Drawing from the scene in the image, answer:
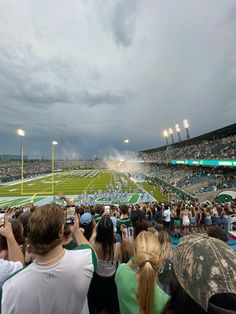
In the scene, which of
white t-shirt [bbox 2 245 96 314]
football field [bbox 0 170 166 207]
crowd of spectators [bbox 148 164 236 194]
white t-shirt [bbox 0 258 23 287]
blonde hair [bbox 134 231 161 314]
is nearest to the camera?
white t-shirt [bbox 2 245 96 314]

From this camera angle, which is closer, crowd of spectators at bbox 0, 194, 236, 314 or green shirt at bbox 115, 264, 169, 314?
crowd of spectators at bbox 0, 194, 236, 314

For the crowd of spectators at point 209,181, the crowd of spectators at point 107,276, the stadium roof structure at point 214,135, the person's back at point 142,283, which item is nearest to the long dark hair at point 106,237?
the crowd of spectators at point 107,276

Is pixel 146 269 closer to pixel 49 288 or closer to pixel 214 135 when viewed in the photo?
pixel 49 288

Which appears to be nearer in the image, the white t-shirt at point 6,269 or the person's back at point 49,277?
the person's back at point 49,277

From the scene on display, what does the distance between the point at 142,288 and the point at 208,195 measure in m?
23.1

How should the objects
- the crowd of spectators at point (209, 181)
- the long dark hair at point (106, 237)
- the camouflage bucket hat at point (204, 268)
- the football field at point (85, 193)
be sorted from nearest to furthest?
the camouflage bucket hat at point (204, 268)
the long dark hair at point (106, 237)
the crowd of spectators at point (209, 181)
the football field at point (85, 193)

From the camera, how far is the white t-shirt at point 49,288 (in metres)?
1.49

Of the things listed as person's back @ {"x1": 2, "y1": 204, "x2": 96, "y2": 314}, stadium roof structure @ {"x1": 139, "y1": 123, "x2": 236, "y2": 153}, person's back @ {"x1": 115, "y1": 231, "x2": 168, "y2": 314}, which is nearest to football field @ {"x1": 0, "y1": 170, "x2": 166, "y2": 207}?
person's back @ {"x1": 115, "y1": 231, "x2": 168, "y2": 314}

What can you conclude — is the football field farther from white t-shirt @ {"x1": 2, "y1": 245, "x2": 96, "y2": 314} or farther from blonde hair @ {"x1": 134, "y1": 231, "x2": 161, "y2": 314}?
white t-shirt @ {"x1": 2, "y1": 245, "x2": 96, "y2": 314}

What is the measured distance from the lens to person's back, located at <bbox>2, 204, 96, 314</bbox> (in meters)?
1.50

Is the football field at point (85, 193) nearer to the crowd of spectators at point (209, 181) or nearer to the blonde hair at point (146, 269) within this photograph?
the crowd of spectators at point (209, 181)

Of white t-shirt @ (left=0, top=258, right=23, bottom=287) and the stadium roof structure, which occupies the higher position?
the stadium roof structure

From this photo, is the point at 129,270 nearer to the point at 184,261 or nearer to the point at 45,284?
the point at 45,284

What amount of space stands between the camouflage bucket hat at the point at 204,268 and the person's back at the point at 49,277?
831 millimetres
